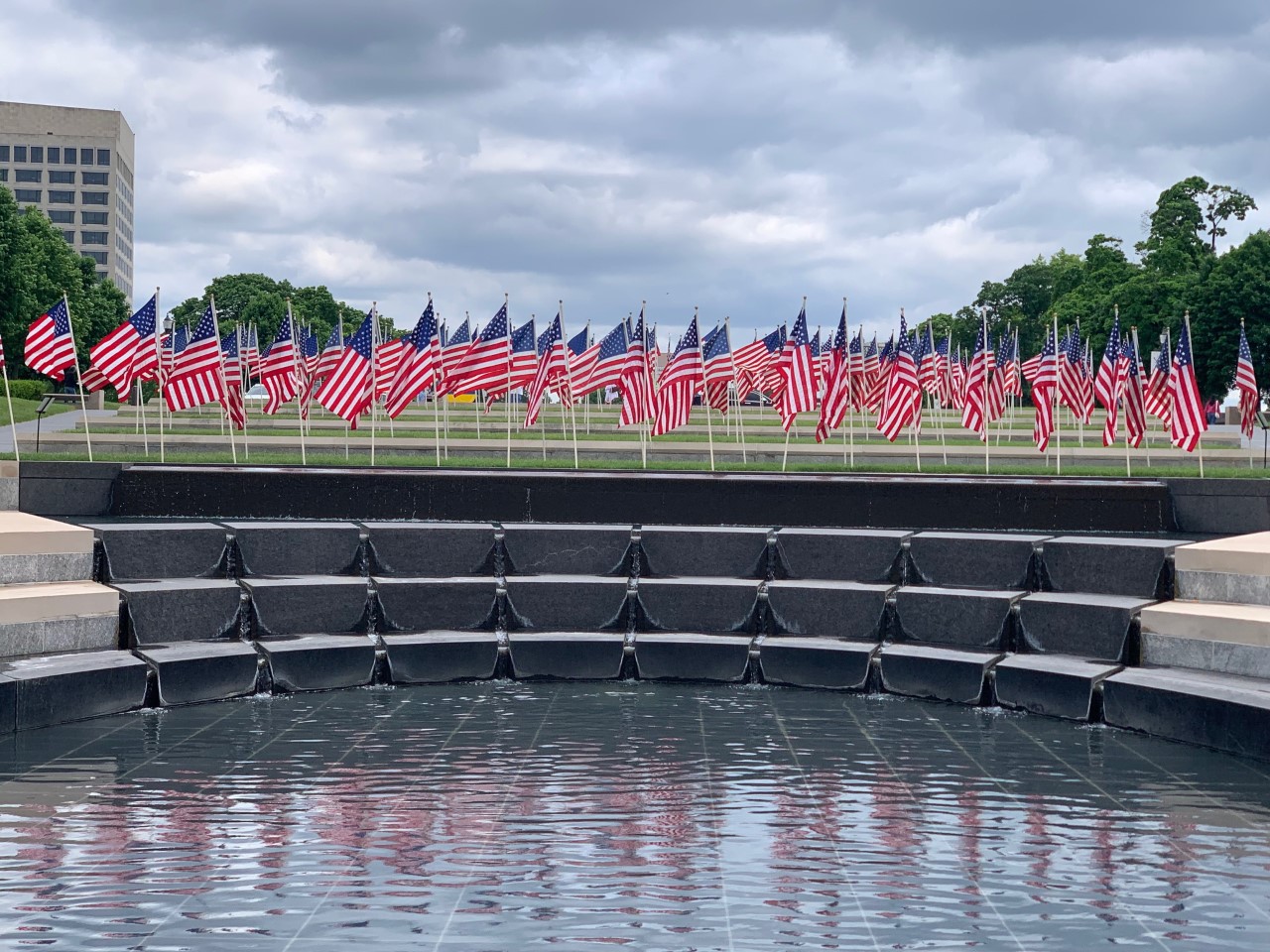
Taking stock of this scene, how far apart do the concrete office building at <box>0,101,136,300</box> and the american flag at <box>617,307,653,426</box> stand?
154m

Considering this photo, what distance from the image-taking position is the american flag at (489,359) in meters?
26.8

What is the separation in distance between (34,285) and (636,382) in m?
54.4

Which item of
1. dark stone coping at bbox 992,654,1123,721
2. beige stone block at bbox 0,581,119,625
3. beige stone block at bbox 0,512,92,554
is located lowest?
dark stone coping at bbox 992,654,1123,721

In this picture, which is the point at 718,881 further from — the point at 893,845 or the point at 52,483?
the point at 52,483

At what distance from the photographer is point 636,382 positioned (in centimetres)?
2736

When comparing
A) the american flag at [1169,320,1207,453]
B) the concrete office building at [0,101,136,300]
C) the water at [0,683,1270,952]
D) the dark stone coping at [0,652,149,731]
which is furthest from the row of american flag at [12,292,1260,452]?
the concrete office building at [0,101,136,300]

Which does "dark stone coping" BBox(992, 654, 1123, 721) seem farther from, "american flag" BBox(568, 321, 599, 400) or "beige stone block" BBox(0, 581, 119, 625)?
"american flag" BBox(568, 321, 599, 400)

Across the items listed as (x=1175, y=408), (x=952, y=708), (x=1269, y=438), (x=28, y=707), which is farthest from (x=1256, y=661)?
(x=1269, y=438)

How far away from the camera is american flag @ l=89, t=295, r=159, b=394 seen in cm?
2728

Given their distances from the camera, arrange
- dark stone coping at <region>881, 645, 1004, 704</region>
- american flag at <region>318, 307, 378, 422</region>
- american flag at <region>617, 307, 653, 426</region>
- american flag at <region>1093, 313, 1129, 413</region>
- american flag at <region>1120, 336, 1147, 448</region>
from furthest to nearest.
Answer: american flag at <region>1093, 313, 1129, 413</region> < american flag at <region>1120, 336, 1147, 448</region> < american flag at <region>617, 307, 653, 426</region> < american flag at <region>318, 307, 378, 422</region> < dark stone coping at <region>881, 645, 1004, 704</region>

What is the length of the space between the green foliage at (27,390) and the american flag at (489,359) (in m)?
44.8

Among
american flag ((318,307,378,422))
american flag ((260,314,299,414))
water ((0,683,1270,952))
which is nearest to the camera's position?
water ((0,683,1270,952))

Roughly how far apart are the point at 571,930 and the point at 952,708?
703 cm

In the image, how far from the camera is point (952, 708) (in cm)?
1277
